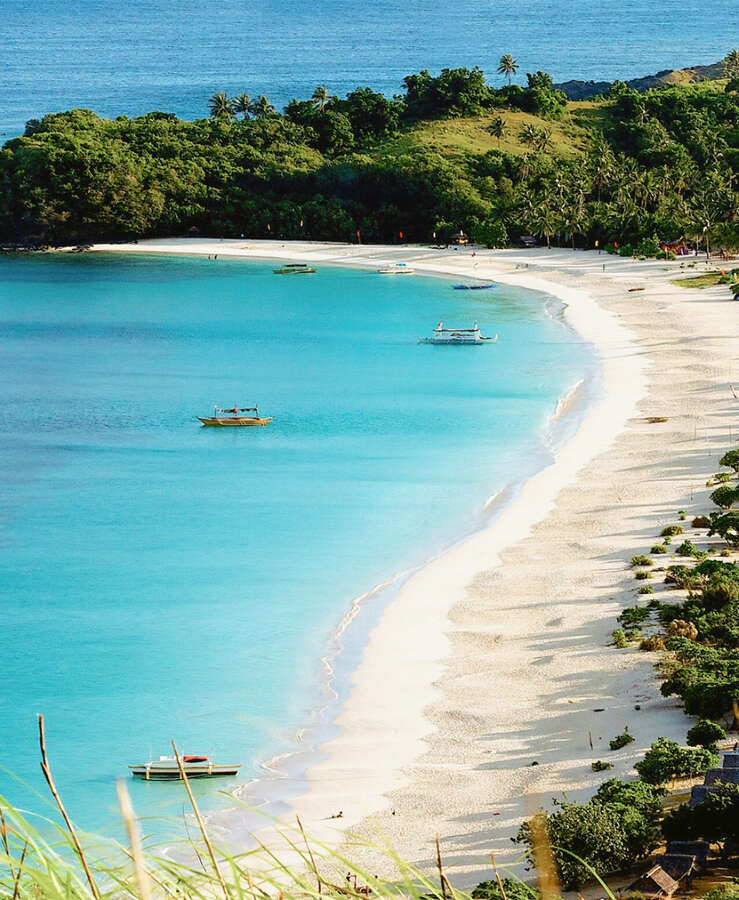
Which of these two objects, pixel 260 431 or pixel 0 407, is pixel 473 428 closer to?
pixel 260 431

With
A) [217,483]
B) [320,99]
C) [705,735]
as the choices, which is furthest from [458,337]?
[320,99]

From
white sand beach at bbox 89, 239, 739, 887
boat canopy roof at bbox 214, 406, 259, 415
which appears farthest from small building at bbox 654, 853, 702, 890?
boat canopy roof at bbox 214, 406, 259, 415

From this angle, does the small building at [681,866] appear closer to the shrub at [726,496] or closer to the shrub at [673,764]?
the shrub at [673,764]

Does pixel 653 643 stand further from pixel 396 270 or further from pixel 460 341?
pixel 396 270

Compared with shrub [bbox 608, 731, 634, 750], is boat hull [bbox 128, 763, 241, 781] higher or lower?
lower

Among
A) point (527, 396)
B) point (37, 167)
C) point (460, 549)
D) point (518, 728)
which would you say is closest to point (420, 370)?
point (527, 396)

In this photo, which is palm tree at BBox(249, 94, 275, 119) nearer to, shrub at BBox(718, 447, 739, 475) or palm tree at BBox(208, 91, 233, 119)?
palm tree at BBox(208, 91, 233, 119)
